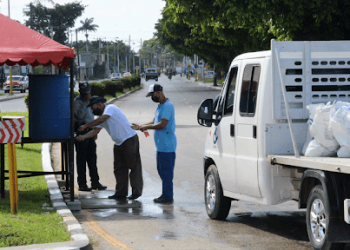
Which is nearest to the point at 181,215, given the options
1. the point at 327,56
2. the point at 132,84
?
the point at 327,56

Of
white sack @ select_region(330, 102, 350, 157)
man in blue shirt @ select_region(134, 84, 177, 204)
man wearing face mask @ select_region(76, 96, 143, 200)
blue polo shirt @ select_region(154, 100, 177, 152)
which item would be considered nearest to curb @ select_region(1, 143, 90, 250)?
man wearing face mask @ select_region(76, 96, 143, 200)

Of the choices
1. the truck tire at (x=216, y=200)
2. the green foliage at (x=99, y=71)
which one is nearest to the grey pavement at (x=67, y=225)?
the truck tire at (x=216, y=200)

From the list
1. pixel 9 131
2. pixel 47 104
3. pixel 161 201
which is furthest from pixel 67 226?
pixel 47 104

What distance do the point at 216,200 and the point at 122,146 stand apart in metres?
2.35

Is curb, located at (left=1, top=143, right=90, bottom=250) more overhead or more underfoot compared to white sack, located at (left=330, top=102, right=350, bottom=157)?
more underfoot

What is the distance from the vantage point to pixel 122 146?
9.71 m

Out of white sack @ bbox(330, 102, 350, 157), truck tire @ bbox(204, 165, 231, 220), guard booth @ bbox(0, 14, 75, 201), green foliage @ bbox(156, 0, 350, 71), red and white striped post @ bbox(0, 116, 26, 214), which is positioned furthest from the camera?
green foliage @ bbox(156, 0, 350, 71)

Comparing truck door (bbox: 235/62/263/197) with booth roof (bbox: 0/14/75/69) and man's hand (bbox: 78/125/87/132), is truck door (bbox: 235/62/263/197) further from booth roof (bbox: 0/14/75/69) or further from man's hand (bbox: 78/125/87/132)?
man's hand (bbox: 78/125/87/132)

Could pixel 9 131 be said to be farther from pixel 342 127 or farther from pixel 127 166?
pixel 342 127

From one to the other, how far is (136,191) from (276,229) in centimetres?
288

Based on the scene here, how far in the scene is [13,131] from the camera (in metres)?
8.07

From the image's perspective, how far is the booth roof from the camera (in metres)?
8.51

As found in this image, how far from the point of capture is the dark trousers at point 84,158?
34.9 feet

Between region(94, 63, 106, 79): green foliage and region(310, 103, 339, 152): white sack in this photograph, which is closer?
region(310, 103, 339, 152): white sack
